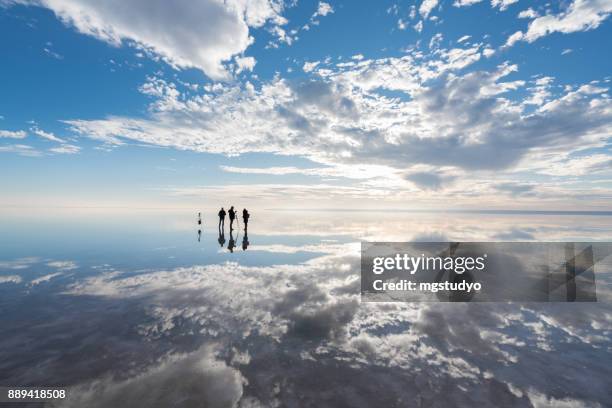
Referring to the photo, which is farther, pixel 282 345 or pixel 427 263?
pixel 427 263

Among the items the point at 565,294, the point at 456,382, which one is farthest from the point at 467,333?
the point at 565,294

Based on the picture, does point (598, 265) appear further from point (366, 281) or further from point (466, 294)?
point (366, 281)
